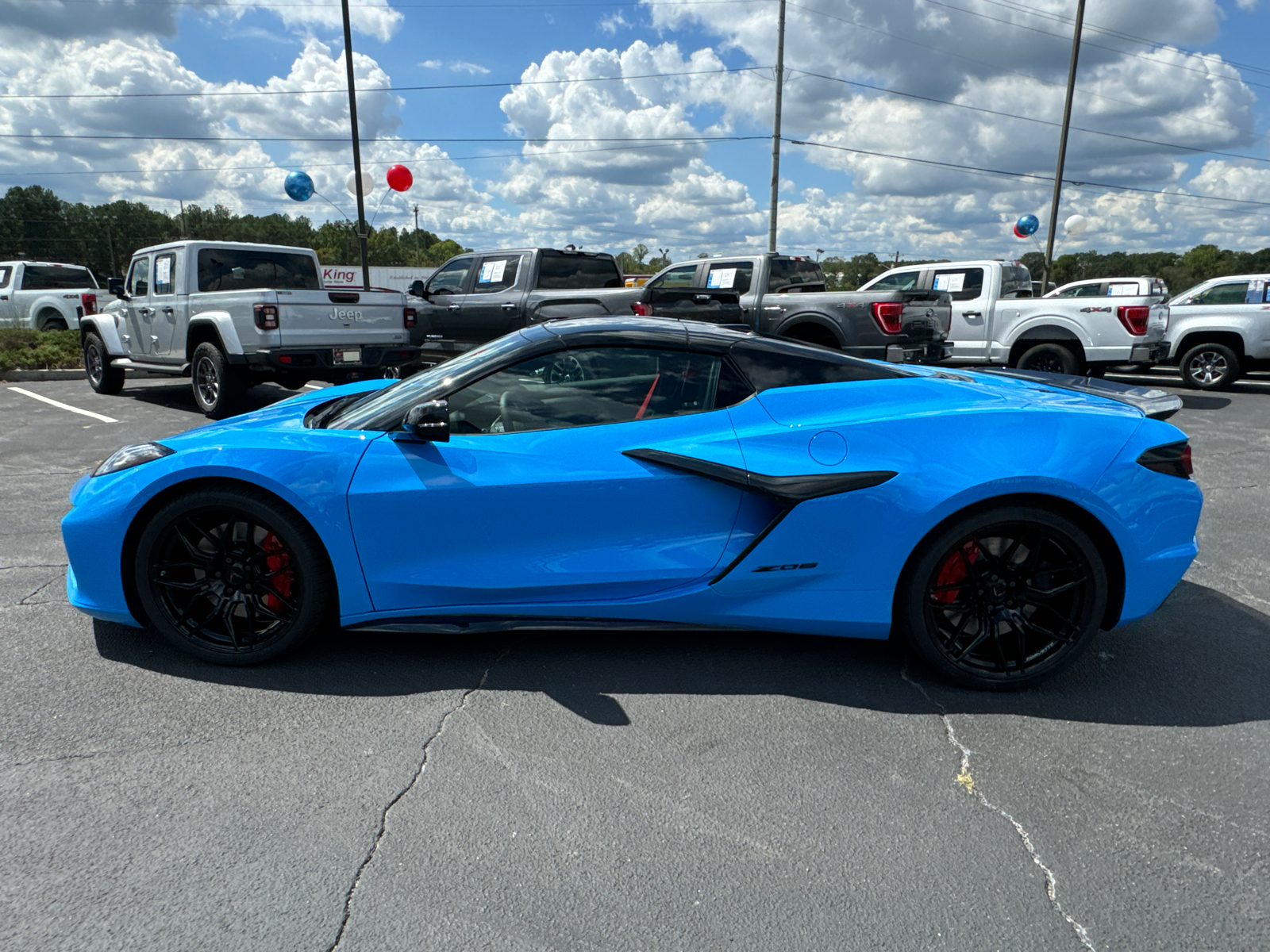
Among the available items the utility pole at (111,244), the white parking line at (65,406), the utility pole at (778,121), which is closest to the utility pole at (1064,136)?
the utility pole at (778,121)

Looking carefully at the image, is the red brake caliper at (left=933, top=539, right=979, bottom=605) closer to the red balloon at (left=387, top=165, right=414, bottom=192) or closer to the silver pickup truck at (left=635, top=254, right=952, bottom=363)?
the silver pickup truck at (left=635, top=254, right=952, bottom=363)

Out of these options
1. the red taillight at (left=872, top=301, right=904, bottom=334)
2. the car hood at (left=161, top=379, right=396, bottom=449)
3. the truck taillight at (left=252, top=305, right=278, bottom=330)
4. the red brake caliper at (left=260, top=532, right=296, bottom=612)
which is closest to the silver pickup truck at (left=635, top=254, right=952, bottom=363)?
the red taillight at (left=872, top=301, right=904, bottom=334)

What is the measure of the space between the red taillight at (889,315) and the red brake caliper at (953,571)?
7.60 metres

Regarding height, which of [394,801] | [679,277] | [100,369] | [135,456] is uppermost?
[679,277]

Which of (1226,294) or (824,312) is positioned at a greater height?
(1226,294)

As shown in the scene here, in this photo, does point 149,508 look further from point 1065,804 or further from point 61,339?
point 61,339

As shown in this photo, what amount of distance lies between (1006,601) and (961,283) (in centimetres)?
1098

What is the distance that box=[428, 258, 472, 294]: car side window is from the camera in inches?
480

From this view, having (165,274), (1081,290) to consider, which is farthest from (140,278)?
(1081,290)

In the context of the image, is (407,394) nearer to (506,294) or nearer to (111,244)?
(506,294)

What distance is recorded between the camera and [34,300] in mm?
18656

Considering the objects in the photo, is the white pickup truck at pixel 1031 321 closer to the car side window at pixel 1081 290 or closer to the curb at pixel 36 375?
the car side window at pixel 1081 290

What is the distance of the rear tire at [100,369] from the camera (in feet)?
38.7

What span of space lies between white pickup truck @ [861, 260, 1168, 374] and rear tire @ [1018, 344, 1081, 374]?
0.01 meters
